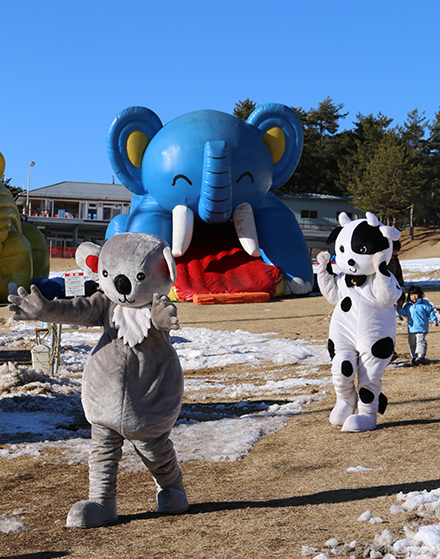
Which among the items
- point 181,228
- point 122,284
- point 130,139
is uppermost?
point 130,139

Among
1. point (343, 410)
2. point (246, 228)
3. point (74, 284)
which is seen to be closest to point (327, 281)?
point (343, 410)

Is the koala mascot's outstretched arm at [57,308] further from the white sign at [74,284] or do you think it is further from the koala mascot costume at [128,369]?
the white sign at [74,284]

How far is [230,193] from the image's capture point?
16250 millimetres

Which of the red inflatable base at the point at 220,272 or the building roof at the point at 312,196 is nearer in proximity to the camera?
the red inflatable base at the point at 220,272

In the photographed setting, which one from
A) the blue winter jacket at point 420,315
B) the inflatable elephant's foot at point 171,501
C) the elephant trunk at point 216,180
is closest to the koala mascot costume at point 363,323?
the inflatable elephant's foot at point 171,501

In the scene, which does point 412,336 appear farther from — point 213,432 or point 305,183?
point 305,183

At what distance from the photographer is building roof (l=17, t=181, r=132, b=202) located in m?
46.3

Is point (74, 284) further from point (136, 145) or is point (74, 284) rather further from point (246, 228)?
point (136, 145)

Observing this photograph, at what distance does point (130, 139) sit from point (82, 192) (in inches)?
1238

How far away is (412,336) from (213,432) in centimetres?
358

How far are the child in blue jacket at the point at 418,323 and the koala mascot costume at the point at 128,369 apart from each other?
5072mm

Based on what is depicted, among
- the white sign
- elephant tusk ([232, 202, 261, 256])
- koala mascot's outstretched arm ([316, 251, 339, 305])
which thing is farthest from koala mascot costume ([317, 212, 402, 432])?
elephant tusk ([232, 202, 261, 256])

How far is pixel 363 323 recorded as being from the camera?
17.0 ft

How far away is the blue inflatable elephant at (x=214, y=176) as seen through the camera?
16.4m
